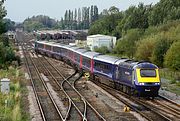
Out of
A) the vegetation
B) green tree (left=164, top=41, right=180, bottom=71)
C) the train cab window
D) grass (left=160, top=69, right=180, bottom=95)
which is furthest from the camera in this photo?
the vegetation

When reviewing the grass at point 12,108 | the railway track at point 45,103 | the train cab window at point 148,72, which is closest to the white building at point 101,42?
the railway track at point 45,103

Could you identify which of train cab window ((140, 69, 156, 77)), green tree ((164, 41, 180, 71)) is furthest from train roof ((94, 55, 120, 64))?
green tree ((164, 41, 180, 71))

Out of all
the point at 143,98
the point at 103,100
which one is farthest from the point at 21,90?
the point at 143,98

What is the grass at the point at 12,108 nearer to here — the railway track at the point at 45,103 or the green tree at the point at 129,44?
the railway track at the point at 45,103

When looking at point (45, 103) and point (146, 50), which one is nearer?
point (45, 103)

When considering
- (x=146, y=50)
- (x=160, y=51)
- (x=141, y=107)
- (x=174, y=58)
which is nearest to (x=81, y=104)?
(x=141, y=107)

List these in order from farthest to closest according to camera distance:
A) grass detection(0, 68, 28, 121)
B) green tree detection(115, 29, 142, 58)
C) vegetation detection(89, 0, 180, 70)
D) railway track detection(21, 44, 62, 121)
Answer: green tree detection(115, 29, 142, 58) < vegetation detection(89, 0, 180, 70) < railway track detection(21, 44, 62, 121) < grass detection(0, 68, 28, 121)

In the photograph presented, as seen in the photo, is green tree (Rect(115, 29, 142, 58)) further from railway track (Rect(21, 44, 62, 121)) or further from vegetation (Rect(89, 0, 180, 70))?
railway track (Rect(21, 44, 62, 121))

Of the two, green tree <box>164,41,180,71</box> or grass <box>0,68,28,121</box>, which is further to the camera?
green tree <box>164,41,180,71</box>

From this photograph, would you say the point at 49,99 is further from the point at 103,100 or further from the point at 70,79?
the point at 70,79

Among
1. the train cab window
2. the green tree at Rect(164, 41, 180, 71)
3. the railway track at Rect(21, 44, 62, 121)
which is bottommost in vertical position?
the railway track at Rect(21, 44, 62, 121)

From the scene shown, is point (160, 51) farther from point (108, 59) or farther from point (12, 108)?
point (12, 108)

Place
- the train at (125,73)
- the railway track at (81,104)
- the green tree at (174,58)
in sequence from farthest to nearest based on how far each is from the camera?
1. the green tree at (174,58)
2. the train at (125,73)
3. the railway track at (81,104)

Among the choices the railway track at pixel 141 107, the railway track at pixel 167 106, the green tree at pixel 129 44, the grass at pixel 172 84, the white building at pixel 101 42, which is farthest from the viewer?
the white building at pixel 101 42
